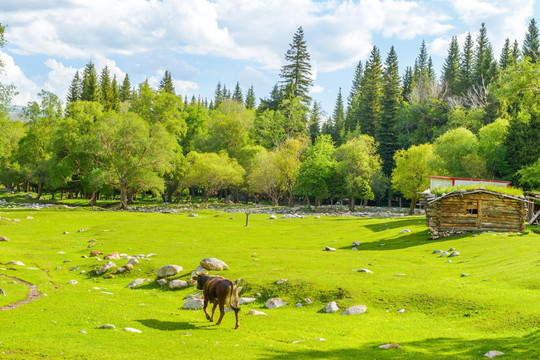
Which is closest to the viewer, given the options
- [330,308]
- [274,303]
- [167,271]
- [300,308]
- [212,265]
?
[330,308]

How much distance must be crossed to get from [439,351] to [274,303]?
8649 millimetres

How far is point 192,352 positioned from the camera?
42.5 ft

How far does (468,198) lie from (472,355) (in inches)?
1266

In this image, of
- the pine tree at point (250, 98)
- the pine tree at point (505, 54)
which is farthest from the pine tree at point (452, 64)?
the pine tree at point (250, 98)

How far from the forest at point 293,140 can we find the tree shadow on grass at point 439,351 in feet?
110

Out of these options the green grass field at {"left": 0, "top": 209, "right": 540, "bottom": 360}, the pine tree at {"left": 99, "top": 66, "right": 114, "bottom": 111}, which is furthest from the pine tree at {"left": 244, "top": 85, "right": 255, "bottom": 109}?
the green grass field at {"left": 0, "top": 209, "right": 540, "bottom": 360}

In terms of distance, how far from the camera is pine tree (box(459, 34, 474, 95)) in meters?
122

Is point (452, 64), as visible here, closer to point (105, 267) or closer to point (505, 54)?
point (505, 54)

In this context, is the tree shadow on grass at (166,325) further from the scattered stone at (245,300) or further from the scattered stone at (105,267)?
the scattered stone at (105,267)

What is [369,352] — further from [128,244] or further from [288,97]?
[288,97]

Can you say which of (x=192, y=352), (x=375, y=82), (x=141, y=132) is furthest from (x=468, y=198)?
(x=375, y=82)

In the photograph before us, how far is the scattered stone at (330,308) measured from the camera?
19.5 metres

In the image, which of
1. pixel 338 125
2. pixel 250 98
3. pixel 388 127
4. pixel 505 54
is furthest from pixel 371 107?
pixel 250 98

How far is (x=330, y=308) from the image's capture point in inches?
770
